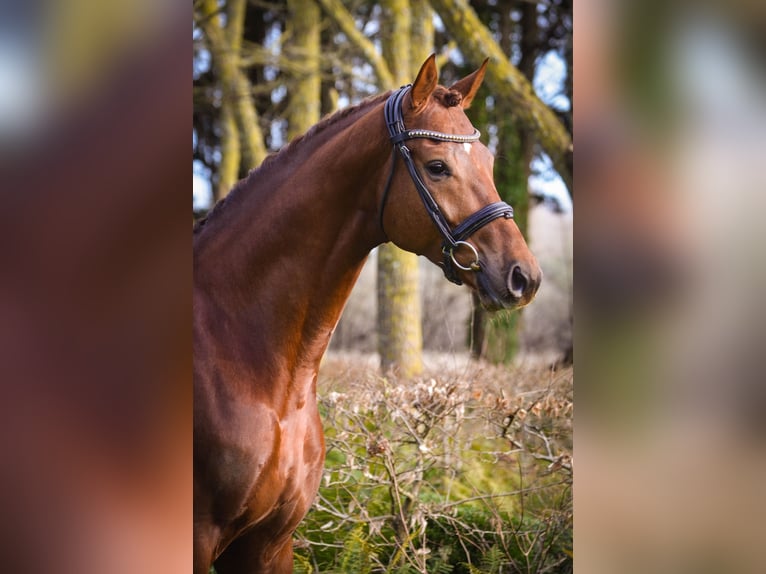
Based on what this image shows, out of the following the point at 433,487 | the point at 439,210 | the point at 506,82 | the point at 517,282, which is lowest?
the point at 433,487

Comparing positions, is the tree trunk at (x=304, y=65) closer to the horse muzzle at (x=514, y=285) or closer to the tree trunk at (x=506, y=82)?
the tree trunk at (x=506, y=82)

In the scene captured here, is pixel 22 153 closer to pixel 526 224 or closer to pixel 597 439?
pixel 597 439

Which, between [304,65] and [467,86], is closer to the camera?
[467,86]

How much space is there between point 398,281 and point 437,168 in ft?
6.31

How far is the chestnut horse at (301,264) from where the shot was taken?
2.19 m

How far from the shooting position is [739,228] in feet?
4.83

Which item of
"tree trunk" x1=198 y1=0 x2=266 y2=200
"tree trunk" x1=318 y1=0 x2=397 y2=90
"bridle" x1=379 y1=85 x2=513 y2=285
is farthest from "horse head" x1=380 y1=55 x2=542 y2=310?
"tree trunk" x1=198 y1=0 x2=266 y2=200

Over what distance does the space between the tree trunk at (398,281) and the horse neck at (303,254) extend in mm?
1688

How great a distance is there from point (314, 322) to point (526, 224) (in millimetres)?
3101

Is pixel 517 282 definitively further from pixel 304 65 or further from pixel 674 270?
pixel 304 65

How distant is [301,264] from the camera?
235cm

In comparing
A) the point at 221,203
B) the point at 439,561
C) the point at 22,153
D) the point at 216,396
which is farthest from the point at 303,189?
the point at 439,561

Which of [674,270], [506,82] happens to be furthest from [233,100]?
[674,270]

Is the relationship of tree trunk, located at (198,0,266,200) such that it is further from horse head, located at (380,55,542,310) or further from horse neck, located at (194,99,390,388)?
horse head, located at (380,55,542,310)
